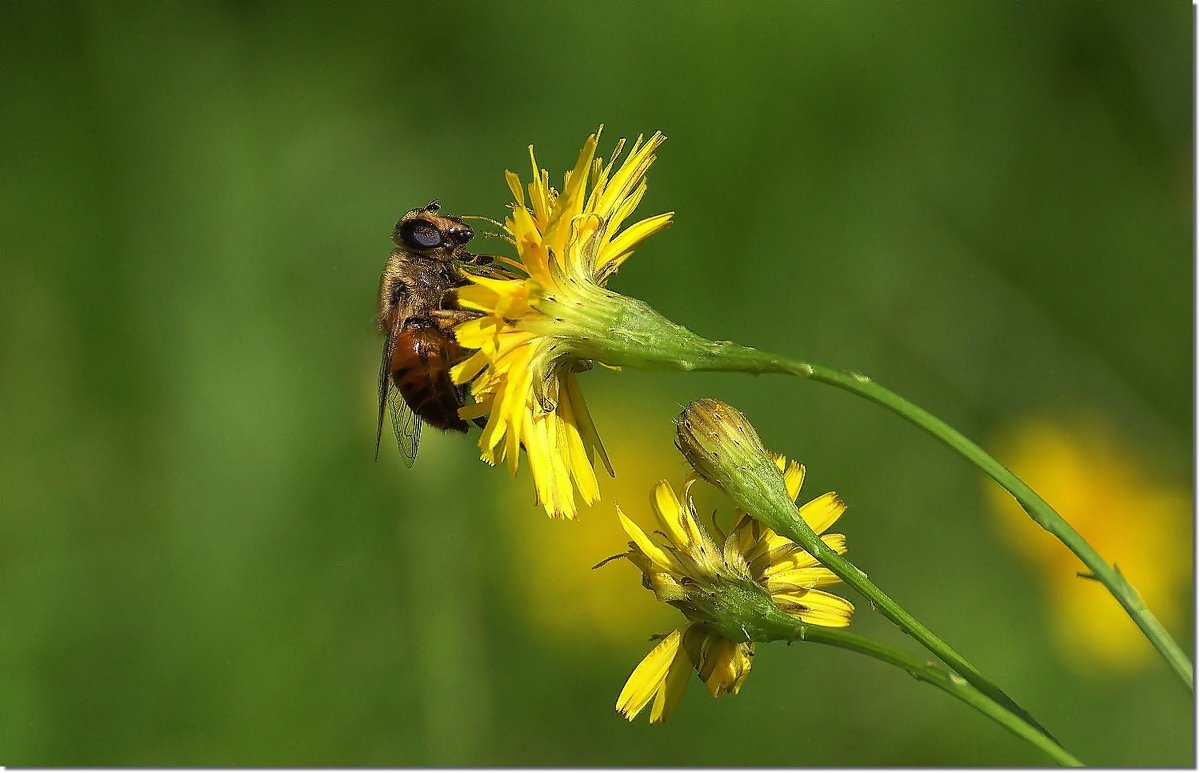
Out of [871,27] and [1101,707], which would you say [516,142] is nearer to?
[871,27]

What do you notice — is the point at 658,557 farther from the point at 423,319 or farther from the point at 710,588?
the point at 423,319

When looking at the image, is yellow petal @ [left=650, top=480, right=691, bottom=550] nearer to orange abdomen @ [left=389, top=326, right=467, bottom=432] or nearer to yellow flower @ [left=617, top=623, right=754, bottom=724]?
yellow flower @ [left=617, top=623, right=754, bottom=724]

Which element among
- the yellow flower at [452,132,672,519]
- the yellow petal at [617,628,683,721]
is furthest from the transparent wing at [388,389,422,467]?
the yellow petal at [617,628,683,721]

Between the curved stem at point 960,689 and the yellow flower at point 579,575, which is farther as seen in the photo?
the yellow flower at point 579,575

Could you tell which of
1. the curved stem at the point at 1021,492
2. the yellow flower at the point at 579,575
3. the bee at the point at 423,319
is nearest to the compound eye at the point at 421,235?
the bee at the point at 423,319

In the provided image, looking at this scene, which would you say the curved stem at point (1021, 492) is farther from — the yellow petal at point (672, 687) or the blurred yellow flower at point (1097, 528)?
the blurred yellow flower at point (1097, 528)

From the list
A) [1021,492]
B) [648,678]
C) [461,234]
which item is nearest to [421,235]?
[461,234]
